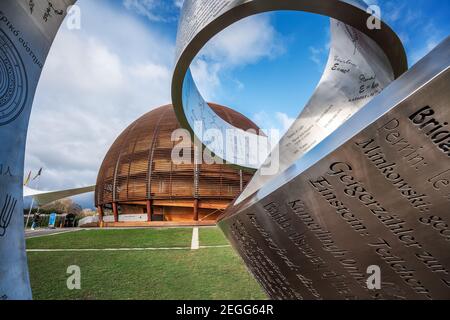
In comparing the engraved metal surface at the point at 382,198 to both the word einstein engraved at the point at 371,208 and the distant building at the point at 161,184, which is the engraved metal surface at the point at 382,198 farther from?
the distant building at the point at 161,184

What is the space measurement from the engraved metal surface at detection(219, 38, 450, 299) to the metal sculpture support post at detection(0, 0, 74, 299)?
2310 millimetres

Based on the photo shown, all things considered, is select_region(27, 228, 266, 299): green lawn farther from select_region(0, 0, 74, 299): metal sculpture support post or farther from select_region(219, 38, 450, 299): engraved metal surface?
select_region(219, 38, 450, 299): engraved metal surface

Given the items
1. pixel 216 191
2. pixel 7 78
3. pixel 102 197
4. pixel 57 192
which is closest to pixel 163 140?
pixel 216 191

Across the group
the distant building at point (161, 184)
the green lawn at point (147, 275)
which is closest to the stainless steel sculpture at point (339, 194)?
the green lawn at point (147, 275)

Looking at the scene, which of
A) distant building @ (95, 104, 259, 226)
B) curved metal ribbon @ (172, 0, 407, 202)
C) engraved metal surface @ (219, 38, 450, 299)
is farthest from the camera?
distant building @ (95, 104, 259, 226)

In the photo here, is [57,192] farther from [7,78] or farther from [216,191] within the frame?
[7,78]

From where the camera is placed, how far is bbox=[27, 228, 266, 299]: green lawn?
16.0ft

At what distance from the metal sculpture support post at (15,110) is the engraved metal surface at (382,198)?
2.31m

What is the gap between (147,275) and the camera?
599cm

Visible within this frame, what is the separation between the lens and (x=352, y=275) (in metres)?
2.06

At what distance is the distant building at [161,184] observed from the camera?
2633cm

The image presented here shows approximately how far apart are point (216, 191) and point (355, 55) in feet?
71.7
